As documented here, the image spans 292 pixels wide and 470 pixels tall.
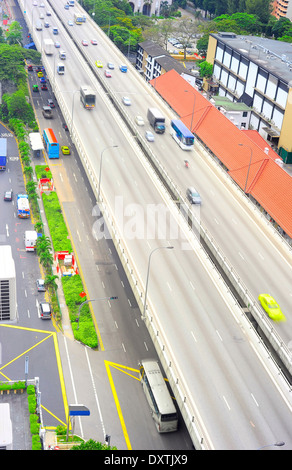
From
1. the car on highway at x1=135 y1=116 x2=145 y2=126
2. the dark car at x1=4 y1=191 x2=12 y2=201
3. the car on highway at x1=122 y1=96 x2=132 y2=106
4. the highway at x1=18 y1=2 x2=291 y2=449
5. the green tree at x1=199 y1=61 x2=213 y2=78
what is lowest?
the dark car at x1=4 y1=191 x2=12 y2=201

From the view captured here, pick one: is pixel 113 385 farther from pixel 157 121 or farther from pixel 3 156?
pixel 157 121

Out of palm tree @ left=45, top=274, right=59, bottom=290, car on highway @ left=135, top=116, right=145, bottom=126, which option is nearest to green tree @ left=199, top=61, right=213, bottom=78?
car on highway @ left=135, top=116, right=145, bottom=126

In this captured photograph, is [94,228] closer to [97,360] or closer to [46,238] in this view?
[46,238]

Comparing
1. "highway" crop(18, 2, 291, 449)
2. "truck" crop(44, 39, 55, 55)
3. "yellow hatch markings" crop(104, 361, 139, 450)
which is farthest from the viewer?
"truck" crop(44, 39, 55, 55)

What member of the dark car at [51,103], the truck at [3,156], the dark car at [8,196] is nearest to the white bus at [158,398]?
the dark car at [8,196]

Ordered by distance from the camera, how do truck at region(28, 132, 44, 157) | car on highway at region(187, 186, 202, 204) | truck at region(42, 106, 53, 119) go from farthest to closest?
truck at region(42, 106, 53, 119) < truck at region(28, 132, 44, 157) < car on highway at region(187, 186, 202, 204)

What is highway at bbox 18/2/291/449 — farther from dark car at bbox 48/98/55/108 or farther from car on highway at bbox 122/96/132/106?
dark car at bbox 48/98/55/108

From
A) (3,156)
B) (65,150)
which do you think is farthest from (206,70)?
(3,156)

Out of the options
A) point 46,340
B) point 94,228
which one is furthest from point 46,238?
point 46,340
